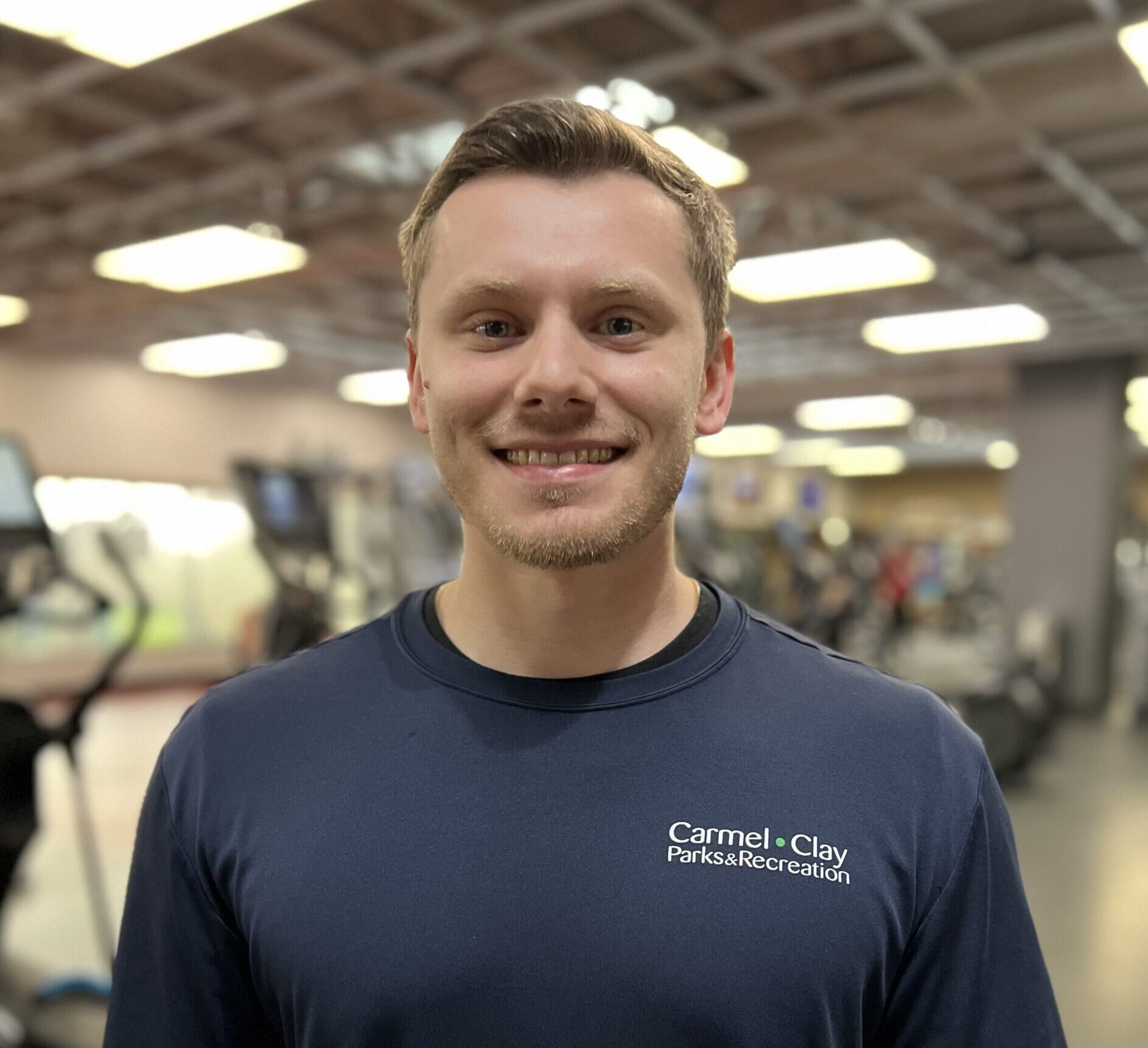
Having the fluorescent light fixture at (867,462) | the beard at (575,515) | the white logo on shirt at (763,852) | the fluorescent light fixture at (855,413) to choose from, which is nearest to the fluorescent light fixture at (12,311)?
the fluorescent light fixture at (855,413)

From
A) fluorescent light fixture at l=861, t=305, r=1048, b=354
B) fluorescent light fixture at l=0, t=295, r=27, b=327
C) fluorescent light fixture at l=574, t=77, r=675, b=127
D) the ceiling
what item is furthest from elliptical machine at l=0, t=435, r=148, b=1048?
fluorescent light fixture at l=861, t=305, r=1048, b=354

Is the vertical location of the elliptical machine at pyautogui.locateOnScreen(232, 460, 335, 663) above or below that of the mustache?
below

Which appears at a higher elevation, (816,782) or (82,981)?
(816,782)

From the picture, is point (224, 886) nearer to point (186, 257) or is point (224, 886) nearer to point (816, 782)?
point (816, 782)

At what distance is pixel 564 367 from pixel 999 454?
69.7 feet

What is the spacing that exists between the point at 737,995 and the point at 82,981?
310 centimetres

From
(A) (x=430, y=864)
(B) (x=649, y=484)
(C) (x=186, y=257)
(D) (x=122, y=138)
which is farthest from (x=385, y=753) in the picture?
(C) (x=186, y=257)

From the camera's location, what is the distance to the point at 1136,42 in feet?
13.3

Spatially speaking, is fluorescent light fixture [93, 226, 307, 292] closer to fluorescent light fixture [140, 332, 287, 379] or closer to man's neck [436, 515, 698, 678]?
fluorescent light fixture [140, 332, 287, 379]

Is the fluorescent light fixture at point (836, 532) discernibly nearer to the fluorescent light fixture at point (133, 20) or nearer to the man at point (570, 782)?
the fluorescent light fixture at point (133, 20)

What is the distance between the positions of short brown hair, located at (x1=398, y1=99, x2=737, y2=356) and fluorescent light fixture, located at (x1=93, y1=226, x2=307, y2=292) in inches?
224

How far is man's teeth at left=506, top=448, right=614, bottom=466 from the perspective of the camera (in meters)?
1.05

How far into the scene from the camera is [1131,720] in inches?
374

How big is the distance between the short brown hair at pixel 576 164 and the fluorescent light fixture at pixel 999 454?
17713 millimetres
